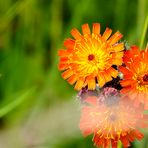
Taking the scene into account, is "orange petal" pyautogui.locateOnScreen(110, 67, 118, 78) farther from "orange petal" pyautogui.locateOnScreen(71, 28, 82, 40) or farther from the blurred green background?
the blurred green background

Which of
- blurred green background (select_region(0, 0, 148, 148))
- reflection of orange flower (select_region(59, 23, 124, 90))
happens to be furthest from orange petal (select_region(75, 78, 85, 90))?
blurred green background (select_region(0, 0, 148, 148))

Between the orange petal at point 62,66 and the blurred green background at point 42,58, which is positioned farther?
the blurred green background at point 42,58

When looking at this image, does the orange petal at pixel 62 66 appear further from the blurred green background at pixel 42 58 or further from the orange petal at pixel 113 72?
the blurred green background at pixel 42 58

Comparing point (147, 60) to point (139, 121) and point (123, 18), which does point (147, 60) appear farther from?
point (123, 18)

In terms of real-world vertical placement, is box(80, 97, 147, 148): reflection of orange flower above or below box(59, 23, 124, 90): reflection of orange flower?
below

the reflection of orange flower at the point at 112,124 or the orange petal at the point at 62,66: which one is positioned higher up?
the orange petal at the point at 62,66

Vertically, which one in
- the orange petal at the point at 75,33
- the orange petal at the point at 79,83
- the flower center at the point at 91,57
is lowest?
the orange petal at the point at 79,83

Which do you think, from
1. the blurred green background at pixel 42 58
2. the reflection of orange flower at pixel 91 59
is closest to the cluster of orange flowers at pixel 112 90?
the reflection of orange flower at pixel 91 59

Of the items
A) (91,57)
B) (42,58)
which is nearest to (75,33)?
(91,57)

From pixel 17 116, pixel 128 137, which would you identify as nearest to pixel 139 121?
pixel 128 137
